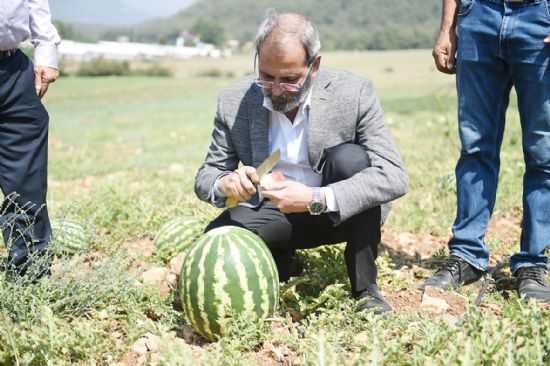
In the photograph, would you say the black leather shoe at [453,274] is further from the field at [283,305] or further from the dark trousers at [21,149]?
the dark trousers at [21,149]

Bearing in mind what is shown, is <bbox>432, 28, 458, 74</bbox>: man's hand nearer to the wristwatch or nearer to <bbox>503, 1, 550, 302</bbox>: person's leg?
<bbox>503, 1, 550, 302</bbox>: person's leg

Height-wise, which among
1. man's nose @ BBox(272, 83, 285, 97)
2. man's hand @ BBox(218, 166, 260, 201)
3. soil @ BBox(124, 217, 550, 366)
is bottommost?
soil @ BBox(124, 217, 550, 366)

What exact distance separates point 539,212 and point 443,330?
1294 mm

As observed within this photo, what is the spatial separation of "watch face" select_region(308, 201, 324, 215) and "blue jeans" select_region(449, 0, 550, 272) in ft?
3.44

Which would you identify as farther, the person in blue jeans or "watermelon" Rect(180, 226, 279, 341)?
the person in blue jeans

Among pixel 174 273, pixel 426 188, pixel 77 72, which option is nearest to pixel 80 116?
pixel 426 188

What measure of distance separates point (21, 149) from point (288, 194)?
4.76 feet

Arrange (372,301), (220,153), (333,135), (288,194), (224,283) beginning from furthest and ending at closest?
(220,153)
(333,135)
(372,301)
(288,194)
(224,283)

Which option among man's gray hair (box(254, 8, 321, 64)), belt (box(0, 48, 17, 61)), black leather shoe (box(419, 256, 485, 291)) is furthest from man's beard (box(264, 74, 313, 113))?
belt (box(0, 48, 17, 61))

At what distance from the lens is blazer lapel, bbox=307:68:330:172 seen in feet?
10.8

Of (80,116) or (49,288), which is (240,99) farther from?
(80,116)

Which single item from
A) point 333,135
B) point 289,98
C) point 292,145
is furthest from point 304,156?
point 289,98

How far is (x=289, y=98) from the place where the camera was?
10.6 ft

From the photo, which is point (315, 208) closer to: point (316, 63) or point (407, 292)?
point (316, 63)
